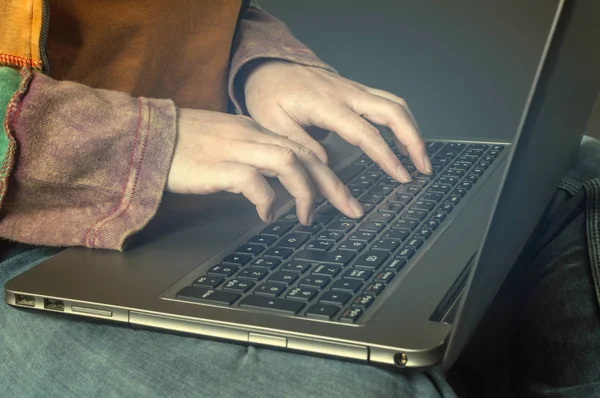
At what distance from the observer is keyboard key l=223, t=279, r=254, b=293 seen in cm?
50

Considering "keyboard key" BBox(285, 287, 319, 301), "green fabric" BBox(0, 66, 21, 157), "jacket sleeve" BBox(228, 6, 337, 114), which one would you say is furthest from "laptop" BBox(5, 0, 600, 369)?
"jacket sleeve" BBox(228, 6, 337, 114)

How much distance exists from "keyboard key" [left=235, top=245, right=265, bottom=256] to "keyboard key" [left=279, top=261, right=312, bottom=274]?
4cm

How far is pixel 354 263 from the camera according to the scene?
21.4 inches

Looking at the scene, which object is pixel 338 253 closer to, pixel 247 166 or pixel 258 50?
pixel 247 166

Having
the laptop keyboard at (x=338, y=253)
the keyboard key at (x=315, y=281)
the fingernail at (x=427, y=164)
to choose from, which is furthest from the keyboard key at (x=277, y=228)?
the fingernail at (x=427, y=164)

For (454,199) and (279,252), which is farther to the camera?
(454,199)

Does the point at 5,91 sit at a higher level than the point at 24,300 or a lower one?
higher

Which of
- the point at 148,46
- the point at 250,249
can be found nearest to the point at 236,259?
the point at 250,249

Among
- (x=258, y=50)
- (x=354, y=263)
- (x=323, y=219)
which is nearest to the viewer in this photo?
(x=354, y=263)

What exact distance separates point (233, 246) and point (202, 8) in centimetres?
40

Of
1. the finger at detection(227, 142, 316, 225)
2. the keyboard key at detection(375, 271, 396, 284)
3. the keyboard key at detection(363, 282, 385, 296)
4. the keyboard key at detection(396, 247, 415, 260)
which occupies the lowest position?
the keyboard key at detection(396, 247, 415, 260)

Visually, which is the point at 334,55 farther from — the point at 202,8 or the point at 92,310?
the point at 92,310

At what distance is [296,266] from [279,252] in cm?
4

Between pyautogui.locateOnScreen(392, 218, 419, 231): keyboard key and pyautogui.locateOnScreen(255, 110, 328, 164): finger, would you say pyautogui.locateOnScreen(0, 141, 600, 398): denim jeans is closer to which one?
pyautogui.locateOnScreen(392, 218, 419, 231): keyboard key
